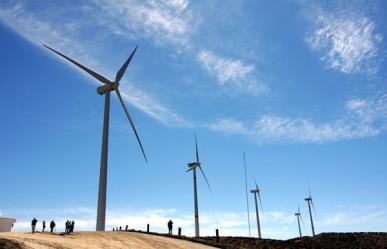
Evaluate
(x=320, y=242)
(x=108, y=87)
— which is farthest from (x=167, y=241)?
(x=320, y=242)

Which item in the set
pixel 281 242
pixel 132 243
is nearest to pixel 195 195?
pixel 281 242

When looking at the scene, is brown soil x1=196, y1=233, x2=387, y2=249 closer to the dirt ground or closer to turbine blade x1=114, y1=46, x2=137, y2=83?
the dirt ground

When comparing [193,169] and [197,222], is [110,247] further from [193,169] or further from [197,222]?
[193,169]

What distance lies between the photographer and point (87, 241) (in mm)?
30609

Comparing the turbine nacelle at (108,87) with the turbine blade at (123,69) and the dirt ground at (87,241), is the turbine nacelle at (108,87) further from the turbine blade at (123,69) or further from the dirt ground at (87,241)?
the dirt ground at (87,241)

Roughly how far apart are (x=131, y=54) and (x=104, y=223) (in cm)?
2743

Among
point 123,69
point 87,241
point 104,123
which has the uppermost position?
point 123,69

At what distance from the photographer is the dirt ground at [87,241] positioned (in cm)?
2550

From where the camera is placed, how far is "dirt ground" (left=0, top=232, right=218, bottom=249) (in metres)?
25.5

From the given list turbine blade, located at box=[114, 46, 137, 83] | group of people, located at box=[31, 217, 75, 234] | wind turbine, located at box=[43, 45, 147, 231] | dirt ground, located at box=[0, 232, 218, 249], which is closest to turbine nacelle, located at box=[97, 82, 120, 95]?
wind turbine, located at box=[43, 45, 147, 231]

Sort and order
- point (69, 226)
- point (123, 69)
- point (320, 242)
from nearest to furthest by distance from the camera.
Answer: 1. point (69, 226)
2. point (123, 69)
3. point (320, 242)

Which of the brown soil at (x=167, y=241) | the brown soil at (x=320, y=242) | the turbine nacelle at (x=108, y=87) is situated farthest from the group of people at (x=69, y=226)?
the turbine nacelle at (x=108, y=87)

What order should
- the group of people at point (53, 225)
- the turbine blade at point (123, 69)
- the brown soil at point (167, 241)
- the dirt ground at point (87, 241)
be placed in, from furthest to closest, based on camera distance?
1. the turbine blade at point (123, 69)
2. the group of people at point (53, 225)
3. the brown soil at point (167, 241)
4. the dirt ground at point (87, 241)

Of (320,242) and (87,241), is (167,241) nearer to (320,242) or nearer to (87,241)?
(87,241)
